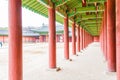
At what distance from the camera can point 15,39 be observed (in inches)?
323

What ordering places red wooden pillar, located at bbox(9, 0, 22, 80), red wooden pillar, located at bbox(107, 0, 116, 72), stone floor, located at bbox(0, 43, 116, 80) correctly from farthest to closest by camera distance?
1. red wooden pillar, located at bbox(107, 0, 116, 72)
2. stone floor, located at bbox(0, 43, 116, 80)
3. red wooden pillar, located at bbox(9, 0, 22, 80)

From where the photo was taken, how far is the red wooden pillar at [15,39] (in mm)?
8164

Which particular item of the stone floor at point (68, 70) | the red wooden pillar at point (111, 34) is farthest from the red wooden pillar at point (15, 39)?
the red wooden pillar at point (111, 34)

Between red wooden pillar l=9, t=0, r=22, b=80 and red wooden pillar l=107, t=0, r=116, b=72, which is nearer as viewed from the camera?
red wooden pillar l=9, t=0, r=22, b=80

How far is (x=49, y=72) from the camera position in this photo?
12352mm

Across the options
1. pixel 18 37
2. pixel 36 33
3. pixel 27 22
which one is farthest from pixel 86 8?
pixel 27 22

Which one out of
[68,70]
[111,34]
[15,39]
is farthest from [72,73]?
[15,39]

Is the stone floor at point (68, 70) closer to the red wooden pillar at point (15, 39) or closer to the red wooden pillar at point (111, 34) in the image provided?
the red wooden pillar at point (111, 34)

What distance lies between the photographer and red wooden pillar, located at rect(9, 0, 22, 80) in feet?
26.8

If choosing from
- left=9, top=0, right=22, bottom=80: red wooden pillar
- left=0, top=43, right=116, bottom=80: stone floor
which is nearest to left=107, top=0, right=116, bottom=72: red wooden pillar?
left=0, top=43, right=116, bottom=80: stone floor

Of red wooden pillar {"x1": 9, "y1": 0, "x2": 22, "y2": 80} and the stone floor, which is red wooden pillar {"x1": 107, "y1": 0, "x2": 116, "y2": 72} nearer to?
the stone floor

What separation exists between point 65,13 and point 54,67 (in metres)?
6.57

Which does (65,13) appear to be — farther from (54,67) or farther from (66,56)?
(54,67)

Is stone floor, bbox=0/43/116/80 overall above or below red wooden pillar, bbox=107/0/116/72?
below
